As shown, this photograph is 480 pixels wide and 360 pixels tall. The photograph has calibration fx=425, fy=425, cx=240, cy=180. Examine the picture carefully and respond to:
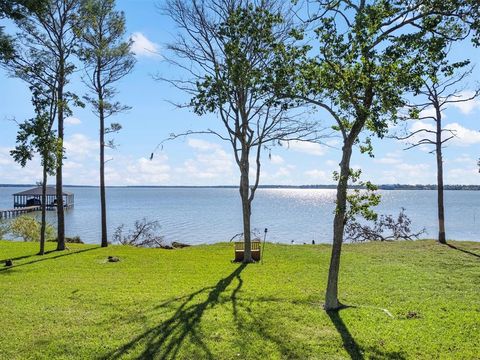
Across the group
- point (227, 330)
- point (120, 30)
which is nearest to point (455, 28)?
point (227, 330)

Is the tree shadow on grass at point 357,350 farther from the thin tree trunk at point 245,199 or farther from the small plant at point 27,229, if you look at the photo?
the small plant at point 27,229

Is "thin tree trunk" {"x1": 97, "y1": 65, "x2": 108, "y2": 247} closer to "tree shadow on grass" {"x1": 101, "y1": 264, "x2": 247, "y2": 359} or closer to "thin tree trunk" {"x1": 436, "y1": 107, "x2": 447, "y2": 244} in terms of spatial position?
"tree shadow on grass" {"x1": 101, "y1": 264, "x2": 247, "y2": 359}

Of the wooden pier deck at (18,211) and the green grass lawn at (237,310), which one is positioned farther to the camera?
the wooden pier deck at (18,211)

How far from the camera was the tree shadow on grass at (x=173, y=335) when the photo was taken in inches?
Answer: 273

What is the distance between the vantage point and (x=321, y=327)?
8227 millimetres

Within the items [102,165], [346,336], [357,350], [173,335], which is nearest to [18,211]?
[102,165]

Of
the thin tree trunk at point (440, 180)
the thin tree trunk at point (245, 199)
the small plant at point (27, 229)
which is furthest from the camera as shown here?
the small plant at point (27, 229)

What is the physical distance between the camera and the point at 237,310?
31.0 ft

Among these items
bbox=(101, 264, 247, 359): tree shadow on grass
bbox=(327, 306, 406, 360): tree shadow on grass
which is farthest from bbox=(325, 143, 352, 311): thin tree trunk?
bbox=(101, 264, 247, 359): tree shadow on grass

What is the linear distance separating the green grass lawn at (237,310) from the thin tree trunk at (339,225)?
1.24ft

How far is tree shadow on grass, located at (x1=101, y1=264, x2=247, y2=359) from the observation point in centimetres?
694

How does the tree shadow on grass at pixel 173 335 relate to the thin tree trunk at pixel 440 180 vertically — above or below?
below

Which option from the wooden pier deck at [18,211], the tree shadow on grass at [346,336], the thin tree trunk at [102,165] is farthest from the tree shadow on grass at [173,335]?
the wooden pier deck at [18,211]

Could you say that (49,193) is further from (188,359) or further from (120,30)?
(188,359)
